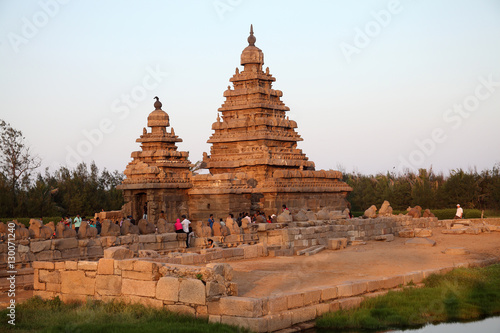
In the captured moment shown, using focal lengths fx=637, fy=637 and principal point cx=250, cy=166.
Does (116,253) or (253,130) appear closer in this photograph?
(116,253)

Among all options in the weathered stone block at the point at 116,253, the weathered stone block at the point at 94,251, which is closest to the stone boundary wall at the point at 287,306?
the weathered stone block at the point at 116,253

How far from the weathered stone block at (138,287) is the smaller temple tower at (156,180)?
17.6 metres

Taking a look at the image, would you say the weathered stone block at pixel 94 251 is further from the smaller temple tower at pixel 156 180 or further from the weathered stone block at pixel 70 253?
the smaller temple tower at pixel 156 180

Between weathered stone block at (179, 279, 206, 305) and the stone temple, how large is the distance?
16883 millimetres

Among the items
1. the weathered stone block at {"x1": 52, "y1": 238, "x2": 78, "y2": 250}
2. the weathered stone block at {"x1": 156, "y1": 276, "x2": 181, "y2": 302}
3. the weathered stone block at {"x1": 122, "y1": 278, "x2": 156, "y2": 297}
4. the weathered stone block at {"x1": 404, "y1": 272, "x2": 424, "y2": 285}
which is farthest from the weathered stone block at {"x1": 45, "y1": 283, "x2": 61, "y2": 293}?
the weathered stone block at {"x1": 404, "y1": 272, "x2": 424, "y2": 285}

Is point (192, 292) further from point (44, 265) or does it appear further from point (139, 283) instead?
point (44, 265)

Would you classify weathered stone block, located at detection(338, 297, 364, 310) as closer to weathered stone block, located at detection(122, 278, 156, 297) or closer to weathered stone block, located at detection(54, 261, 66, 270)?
weathered stone block, located at detection(122, 278, 156, 297)

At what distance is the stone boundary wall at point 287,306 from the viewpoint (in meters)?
9.41

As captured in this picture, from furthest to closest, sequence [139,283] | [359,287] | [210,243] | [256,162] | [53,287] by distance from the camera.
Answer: [256,162]
[210,243]
[53,287]
[359,287]
[139,283]

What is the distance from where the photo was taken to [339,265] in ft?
49.6

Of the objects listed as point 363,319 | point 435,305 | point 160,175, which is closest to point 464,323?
point 435,305

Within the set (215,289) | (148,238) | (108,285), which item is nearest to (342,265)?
(148,238)

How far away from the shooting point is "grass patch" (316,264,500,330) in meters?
10.2

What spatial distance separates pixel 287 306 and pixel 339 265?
539 cm
